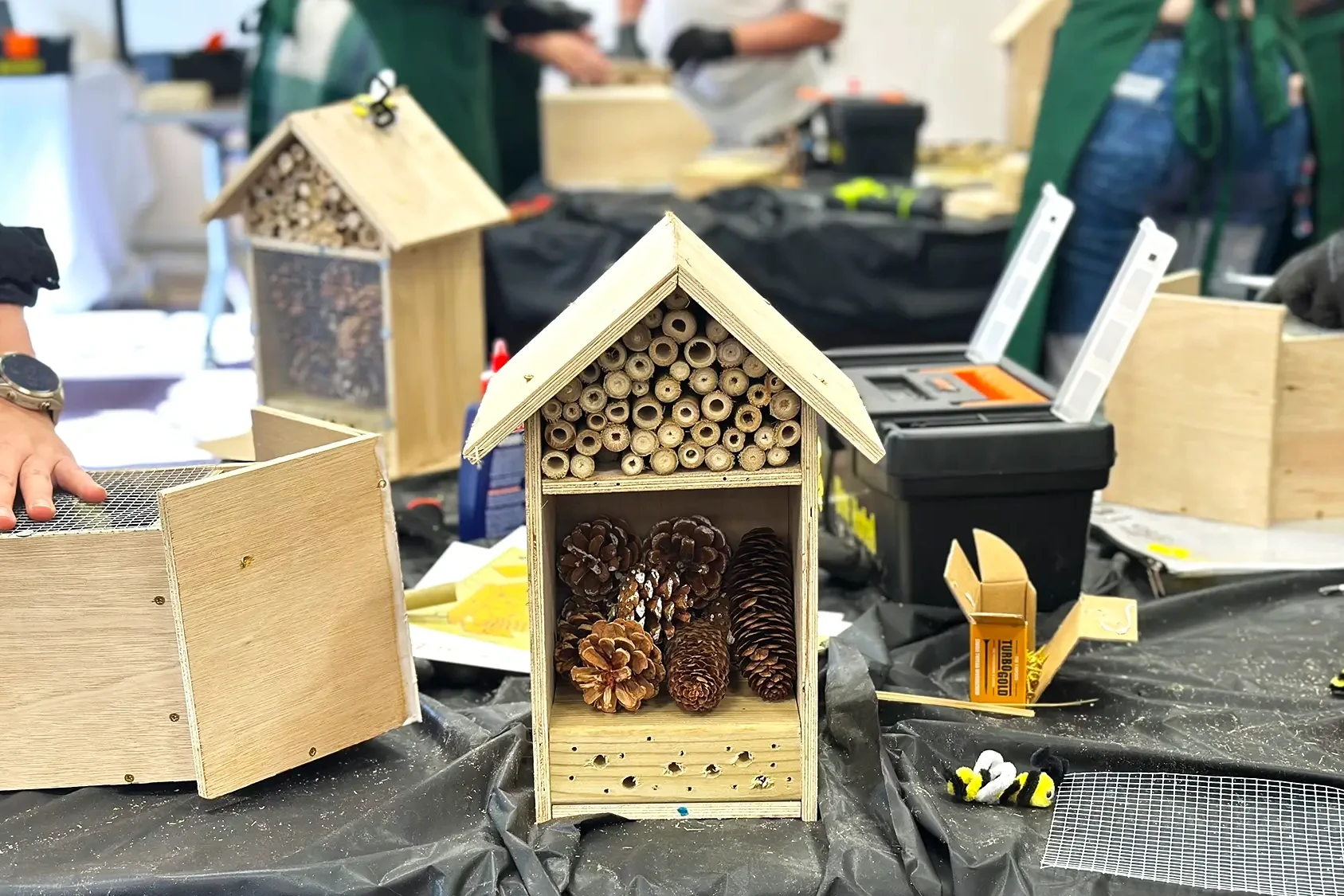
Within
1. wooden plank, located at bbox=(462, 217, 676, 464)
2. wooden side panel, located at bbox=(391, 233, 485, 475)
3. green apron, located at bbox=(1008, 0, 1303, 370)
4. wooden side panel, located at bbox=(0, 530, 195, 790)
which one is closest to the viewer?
wooden plank, located at bbox=(462, 217, 676, 464)

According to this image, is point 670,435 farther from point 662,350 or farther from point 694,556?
point 694,556

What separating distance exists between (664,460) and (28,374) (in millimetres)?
809

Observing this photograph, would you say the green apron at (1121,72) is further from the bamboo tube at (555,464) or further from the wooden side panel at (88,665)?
the wooden side panel at (88,665)

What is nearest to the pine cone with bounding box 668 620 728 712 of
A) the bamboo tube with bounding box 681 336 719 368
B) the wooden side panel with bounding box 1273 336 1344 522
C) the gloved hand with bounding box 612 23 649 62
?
the bamboo tube with bounding box 681 336 719 368

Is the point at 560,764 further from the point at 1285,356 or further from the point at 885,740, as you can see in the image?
the point at 1285,356

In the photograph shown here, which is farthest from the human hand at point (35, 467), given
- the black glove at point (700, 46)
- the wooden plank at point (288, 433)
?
the black glove at point (700, 46)

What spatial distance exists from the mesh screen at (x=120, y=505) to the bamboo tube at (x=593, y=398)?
0.41 meters

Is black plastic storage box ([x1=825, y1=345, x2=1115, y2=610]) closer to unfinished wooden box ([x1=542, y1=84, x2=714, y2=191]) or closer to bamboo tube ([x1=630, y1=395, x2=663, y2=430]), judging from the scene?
bamboo tube ([x1=630, y1=395, x2=663, y2=430])

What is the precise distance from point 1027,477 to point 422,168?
4.22 ft

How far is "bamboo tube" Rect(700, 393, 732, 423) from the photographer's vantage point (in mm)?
1388

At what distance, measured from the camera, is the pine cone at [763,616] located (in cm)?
153

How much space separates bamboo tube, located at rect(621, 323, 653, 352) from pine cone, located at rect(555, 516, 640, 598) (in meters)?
0.28

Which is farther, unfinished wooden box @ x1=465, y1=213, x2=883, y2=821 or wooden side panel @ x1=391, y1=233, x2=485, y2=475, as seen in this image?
wooden side panel @ x1=391, y1=233, x2=485, y2=475

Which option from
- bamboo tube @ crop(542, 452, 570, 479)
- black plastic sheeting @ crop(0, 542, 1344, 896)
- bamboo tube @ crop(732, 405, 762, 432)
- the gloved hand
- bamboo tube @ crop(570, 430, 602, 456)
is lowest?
black plastic sheeting @ crop(0, 542, 1344, 896)
